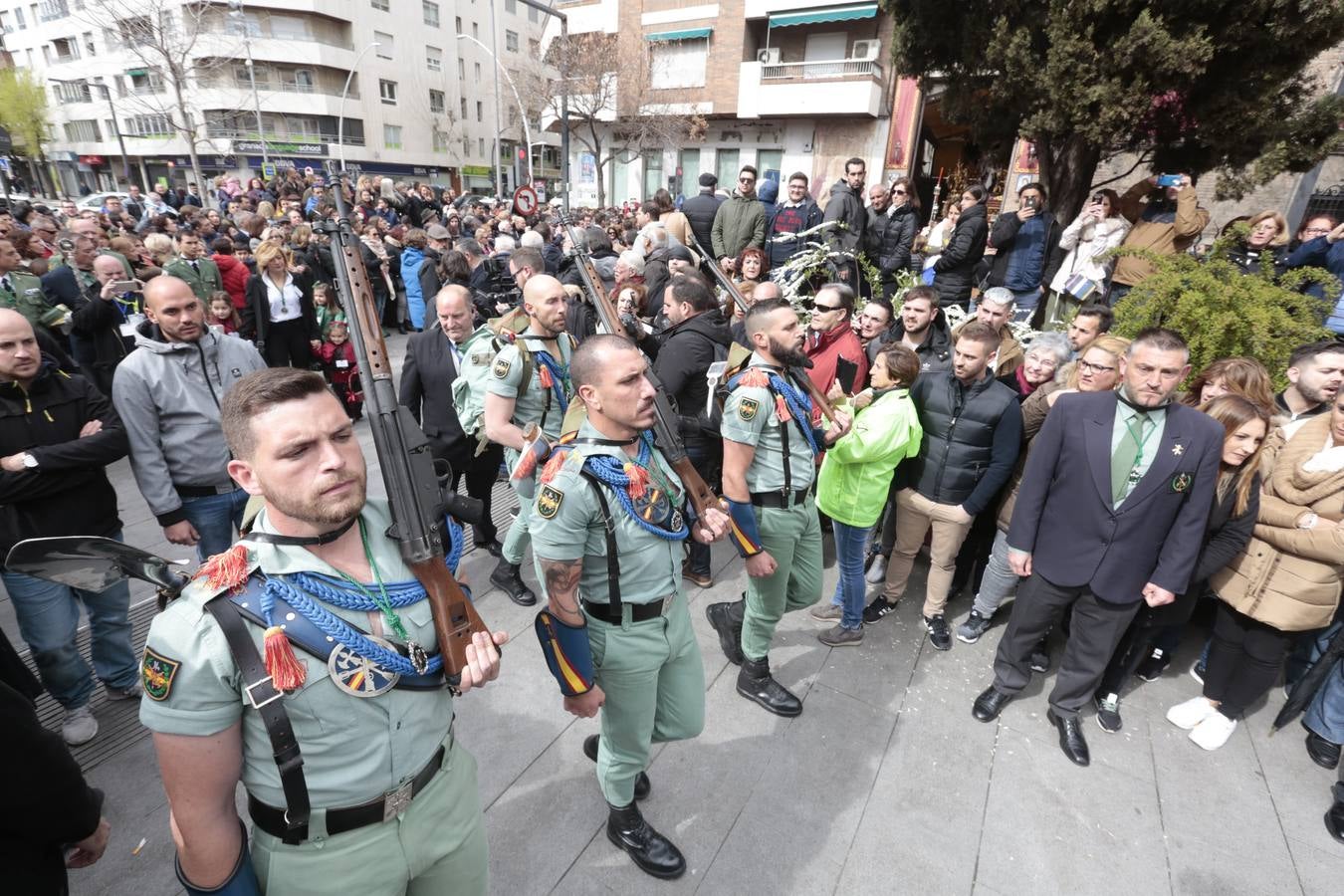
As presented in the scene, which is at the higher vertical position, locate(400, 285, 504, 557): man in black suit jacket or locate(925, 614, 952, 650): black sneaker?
locate(400, 285, 504, 557): man in black suit jacket

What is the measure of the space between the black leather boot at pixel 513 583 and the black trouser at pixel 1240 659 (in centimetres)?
427

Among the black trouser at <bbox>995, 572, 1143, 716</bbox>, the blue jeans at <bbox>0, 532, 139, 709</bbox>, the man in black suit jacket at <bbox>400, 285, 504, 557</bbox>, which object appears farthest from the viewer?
the man in black suit jacket at <bbox>400, 285, 504, 557</bbox>

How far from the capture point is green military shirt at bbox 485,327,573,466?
12.6 feet

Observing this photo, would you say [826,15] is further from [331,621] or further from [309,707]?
[309,707]

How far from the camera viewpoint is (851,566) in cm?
407

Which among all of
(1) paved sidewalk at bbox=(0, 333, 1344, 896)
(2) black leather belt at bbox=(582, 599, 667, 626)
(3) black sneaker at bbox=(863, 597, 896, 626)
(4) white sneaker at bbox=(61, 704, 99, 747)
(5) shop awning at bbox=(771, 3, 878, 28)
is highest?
(5) shop awning at bbox=(771, 3, 878, 28)

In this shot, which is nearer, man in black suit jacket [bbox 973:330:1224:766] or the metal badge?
the metal badge

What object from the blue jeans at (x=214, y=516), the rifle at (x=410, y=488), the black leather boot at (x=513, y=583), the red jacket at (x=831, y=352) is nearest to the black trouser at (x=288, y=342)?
the blue jeans at (x=214, y=516)

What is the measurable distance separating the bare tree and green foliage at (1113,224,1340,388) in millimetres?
24589

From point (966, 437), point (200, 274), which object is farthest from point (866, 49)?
point (966, 437)

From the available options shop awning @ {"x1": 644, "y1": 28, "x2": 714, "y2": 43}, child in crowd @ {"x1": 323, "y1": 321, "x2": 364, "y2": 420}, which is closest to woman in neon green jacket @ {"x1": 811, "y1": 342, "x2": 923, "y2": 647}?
child in crowd @ {"x1": 323, "y1": 321, "x2": 364, "y2": 420}

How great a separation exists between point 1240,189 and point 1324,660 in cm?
699

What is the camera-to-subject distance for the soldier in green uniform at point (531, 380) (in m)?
3.87

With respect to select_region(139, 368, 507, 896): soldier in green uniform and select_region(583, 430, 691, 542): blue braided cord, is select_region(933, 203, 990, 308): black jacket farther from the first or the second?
select_region(139, 368, 507, 896): soldier in green uniform
